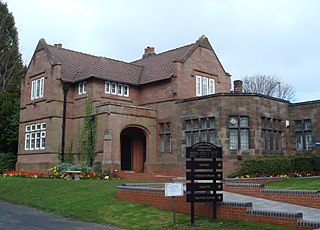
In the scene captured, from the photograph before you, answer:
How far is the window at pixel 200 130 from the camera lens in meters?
27.3

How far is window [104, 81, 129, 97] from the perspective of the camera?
31897 mm

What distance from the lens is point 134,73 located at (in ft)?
115

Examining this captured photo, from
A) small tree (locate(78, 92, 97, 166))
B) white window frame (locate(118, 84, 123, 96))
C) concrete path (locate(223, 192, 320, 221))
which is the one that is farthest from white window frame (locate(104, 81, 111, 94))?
concrete path (locate(223, 192, 320, 221))

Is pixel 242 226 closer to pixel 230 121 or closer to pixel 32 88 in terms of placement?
pixel 230 121

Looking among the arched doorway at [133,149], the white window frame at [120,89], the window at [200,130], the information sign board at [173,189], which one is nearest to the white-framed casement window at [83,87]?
the white window frame at [120,89]

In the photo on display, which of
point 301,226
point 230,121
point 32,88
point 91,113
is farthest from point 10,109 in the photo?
point 301,226

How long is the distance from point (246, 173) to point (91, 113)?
1202cm

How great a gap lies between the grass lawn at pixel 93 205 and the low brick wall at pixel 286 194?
283 centimetres

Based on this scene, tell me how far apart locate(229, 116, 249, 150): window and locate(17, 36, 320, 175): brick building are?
6 centimetres

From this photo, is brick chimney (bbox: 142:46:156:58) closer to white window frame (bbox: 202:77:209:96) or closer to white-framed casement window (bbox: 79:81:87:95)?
white window frame (bbox: 202:77:209:96)

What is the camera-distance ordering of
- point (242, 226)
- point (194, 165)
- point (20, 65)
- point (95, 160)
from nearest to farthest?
1. point (242, 226)
2. point (194, 165)
3. point (95, 160)
4. point (20, 65)

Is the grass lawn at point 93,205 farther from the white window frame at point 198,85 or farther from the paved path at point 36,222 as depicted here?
the white window frame at point 198,85

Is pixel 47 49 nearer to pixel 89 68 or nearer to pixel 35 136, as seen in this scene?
pixel 89 68

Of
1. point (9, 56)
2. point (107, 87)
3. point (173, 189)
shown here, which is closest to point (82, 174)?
point (107, 87)
